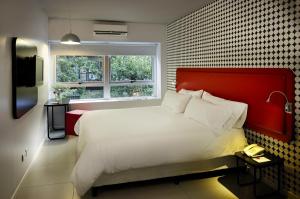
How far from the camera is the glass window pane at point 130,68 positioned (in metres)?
5.71

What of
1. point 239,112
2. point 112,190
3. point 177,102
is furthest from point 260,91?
point 112,190

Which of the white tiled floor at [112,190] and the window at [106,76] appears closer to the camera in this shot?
the white tiled floor at [112,190]

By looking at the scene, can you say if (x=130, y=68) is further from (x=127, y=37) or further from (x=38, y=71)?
(x=38, y=71)

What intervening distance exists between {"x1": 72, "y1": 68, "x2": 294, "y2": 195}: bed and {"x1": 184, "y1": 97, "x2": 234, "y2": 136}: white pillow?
0.24 feet

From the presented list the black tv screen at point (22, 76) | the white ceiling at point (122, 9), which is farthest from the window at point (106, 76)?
the black tv screen at point (22, 76)

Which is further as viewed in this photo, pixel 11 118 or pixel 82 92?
pixel 82 92

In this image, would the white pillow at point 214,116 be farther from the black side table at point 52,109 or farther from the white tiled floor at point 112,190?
the black side table at point 52,109

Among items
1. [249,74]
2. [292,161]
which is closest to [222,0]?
[249,74]

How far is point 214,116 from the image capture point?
294 cm

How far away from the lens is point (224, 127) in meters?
2.85

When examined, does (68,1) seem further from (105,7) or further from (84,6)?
(105,7)

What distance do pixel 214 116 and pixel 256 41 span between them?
3.40 ft

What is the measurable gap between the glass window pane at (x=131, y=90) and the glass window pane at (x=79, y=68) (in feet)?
1.47

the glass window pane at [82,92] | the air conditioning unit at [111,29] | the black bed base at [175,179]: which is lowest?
the black bed base at [175,179]
